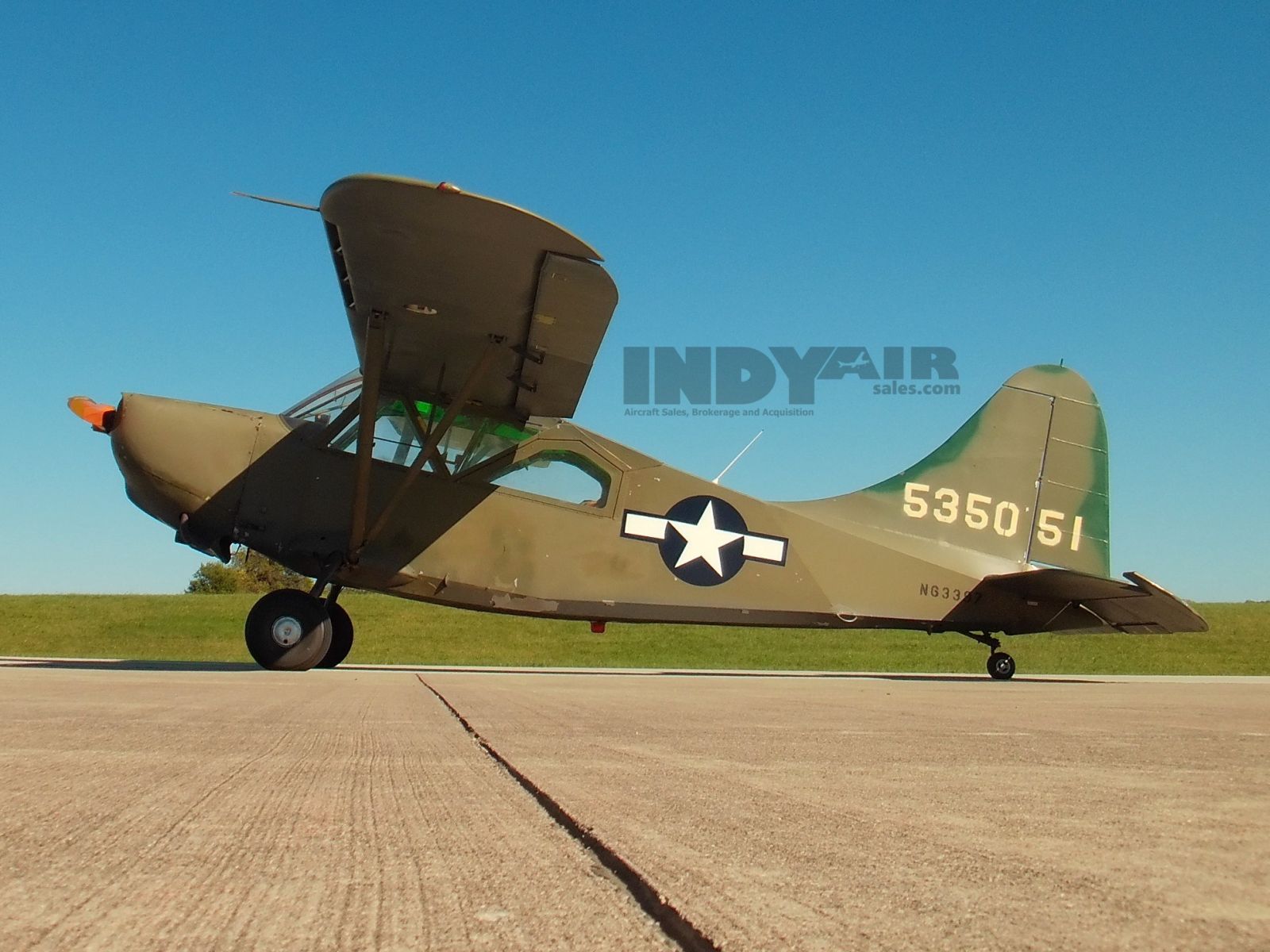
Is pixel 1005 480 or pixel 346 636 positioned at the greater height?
pixel 1005 480

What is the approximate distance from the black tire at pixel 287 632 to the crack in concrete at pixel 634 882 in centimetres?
708

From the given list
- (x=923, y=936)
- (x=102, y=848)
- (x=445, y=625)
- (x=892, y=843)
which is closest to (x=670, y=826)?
(x=892, y=843)

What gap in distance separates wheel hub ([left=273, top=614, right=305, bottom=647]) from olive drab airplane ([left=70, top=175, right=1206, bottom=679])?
1cm

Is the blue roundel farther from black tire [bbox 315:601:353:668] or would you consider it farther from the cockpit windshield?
black tire [bbox 315:601:353:668]

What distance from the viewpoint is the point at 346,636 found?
10656 millimetres

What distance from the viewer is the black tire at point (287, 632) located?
30.2ft

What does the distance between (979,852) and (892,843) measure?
0.46 ft

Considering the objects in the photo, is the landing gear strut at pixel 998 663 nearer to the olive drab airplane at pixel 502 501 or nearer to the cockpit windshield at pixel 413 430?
the olive drab airplane at pixel 502 501

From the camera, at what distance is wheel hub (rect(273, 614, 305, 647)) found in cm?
920

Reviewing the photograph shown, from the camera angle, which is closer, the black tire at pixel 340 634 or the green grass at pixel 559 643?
the black tire at pixel 340 634

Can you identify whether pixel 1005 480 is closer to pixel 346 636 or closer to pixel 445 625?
pixel 346 636

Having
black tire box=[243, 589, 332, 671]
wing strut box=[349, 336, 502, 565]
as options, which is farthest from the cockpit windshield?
black tire box=[243, 589, 332, 671]

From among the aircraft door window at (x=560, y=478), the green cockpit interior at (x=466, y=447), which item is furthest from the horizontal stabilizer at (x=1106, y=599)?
the green cockpit interior at (x=466, y=447)

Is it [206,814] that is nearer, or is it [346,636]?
[206,814]
